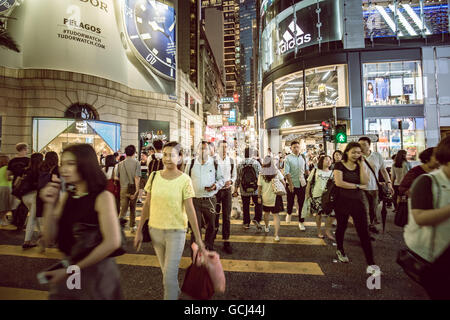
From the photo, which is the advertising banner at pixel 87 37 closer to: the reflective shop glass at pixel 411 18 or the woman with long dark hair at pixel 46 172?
the woman with long dark hair at pixel 46 172

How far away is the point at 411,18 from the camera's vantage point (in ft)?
59.4

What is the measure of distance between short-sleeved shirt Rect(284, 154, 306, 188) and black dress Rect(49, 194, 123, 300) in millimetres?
5585

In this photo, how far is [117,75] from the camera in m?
16.6

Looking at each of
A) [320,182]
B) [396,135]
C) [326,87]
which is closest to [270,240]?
[320,182]

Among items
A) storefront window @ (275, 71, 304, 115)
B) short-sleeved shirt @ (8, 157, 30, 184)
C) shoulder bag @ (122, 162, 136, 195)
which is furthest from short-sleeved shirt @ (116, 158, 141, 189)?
storefront window @ (275, 71, 304, 115)

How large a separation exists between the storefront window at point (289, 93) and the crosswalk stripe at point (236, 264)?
750 inches

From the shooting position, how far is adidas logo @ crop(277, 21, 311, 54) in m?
20.4

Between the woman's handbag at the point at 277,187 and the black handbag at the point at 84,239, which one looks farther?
the woman's handbag at the point at 277,187

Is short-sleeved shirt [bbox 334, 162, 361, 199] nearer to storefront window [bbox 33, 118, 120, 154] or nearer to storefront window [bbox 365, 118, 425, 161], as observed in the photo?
storefront window [bbox 33, 118, 120, 154]

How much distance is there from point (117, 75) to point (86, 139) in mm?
5197

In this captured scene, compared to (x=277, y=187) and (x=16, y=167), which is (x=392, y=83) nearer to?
(x=277, y=187)

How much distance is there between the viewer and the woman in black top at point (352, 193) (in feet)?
12.1

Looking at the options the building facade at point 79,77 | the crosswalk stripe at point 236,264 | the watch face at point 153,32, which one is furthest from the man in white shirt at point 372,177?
the watch face at point 153,32

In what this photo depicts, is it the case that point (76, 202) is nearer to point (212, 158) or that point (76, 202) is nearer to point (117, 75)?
point (212, 158)
